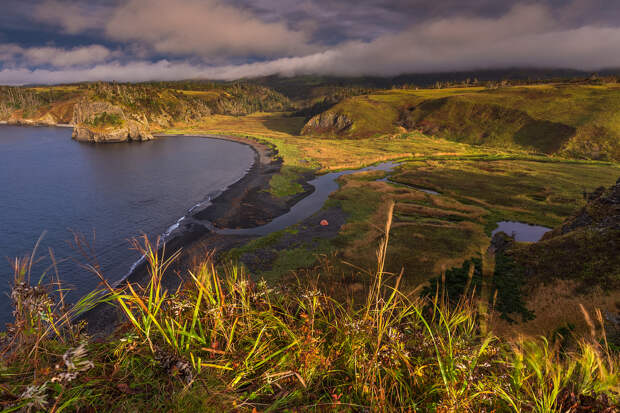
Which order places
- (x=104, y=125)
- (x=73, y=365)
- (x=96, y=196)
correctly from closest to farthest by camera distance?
(x=73, y=365) → (x=96, y=196) → (x=104, y=125)

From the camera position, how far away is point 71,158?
290 feet

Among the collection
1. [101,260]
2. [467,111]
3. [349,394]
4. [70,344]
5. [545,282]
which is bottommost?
[101,260]

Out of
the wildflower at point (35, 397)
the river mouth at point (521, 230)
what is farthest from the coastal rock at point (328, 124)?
the wildflower at point (35, 397)

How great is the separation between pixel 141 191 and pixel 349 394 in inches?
2584

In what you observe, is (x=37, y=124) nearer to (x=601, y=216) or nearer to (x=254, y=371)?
(x=254, y=371)

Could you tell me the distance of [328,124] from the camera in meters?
158

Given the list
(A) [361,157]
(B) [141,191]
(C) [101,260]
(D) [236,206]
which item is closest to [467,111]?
(A) [361,157]

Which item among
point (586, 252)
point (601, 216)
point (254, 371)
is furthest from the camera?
point (601, 216)

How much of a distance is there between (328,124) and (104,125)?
114742 millimetres

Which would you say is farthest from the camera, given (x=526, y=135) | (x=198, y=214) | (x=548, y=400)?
(x=526, y=135)

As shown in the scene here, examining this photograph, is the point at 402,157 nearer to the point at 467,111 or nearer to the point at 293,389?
the point at 467,111

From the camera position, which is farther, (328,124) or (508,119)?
(328,124)

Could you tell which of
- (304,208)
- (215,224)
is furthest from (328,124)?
(215,224)

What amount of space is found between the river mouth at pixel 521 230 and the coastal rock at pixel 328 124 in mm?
117473
